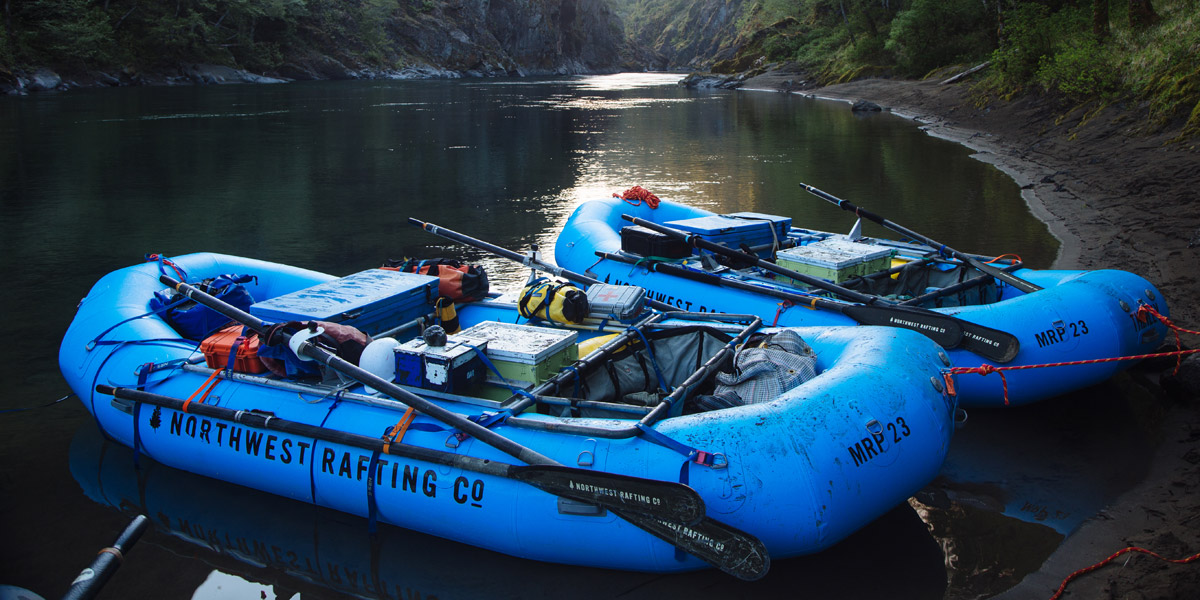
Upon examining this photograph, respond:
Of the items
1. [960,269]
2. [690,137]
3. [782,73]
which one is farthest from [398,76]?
[960,269]

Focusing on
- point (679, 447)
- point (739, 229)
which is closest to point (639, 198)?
point (739, 229)

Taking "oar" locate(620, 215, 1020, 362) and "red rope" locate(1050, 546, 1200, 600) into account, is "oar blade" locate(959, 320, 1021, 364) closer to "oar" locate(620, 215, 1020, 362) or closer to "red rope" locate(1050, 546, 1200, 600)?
"oar" locate(620, 215, 1020, 362)

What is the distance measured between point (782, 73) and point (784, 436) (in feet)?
173

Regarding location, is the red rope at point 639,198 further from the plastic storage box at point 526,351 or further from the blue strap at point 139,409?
the blue strap at point 139,409

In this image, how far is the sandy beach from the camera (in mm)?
4383

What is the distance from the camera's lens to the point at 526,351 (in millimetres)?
5078

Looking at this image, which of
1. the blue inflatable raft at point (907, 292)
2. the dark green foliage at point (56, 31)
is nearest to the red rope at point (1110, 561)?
the blue inflatable raft at point (907, 292)

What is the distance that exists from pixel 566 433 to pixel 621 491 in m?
0.55

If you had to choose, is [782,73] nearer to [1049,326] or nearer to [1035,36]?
[1035,36]

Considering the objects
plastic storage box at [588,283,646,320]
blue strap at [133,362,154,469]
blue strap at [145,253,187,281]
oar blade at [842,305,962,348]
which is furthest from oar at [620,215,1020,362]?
blue strap at [145,253,187,281]

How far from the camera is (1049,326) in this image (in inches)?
243

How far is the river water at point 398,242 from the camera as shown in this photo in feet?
15.4

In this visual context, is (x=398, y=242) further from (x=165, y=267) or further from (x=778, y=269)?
(x=778, y=269)

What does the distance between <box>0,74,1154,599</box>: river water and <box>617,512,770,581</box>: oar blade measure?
1.34 feet
